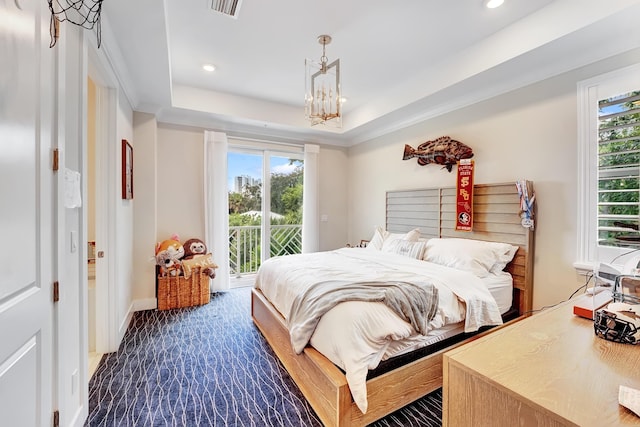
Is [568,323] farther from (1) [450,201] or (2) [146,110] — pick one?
(2) [146,110]

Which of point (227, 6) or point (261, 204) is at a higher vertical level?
point (227, 6)

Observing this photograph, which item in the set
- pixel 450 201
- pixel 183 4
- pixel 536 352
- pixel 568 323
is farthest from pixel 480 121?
pixel 183 4

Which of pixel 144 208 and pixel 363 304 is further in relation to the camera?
pixel 144 208

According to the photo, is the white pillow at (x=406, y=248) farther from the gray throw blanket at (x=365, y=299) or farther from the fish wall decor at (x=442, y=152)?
the gray throw blanket at (x=365, y=299)

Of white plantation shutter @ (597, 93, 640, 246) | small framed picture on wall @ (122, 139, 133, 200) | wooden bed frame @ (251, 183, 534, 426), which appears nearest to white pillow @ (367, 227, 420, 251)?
wooden bed frame @ (251, 183, 534, 426)

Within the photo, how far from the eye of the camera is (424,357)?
1894 millimetres

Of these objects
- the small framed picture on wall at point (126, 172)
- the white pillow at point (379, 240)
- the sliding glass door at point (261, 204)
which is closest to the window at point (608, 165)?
the white pillow at point (379, 240)

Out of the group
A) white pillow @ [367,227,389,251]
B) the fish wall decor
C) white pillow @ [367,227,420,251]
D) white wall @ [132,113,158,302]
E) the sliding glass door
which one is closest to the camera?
the fish wall decor

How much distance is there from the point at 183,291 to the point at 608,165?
4498 mm

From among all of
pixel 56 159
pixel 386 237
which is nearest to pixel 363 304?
pixel 56 159

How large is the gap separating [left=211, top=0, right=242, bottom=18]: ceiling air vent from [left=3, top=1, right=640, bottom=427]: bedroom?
2.58 feet

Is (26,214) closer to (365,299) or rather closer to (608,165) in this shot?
(365,299)

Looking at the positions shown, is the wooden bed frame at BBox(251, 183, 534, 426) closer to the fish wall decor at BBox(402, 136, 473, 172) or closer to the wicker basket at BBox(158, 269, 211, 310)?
the fish wall decor at BBox(402, 136, 473, 172)

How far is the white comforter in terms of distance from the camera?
161 centimetres
